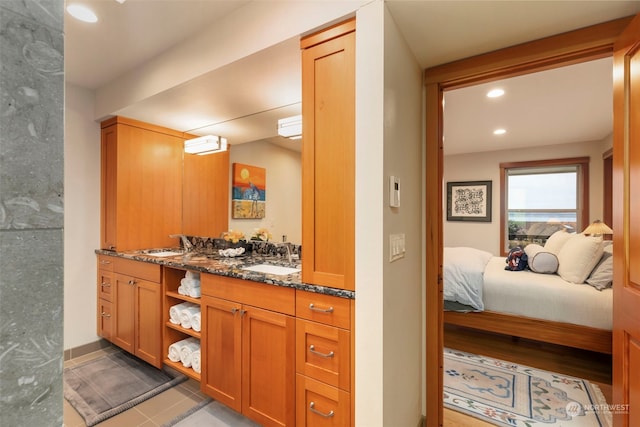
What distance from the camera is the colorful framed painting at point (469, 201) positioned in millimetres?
5195

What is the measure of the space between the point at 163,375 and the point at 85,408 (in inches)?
20.4

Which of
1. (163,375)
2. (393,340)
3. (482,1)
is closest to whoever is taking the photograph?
(482,1)

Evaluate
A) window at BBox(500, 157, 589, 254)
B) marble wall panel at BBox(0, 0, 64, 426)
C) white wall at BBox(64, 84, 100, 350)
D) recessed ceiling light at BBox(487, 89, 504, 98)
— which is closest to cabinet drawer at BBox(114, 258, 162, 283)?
white wall at BBox(64, 84, 100, 350)

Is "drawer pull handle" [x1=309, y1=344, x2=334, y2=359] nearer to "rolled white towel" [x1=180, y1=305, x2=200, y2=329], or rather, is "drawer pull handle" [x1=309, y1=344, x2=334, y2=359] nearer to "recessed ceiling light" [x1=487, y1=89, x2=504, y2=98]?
"rolled white towel" [x1=180, y1=305, x2=200, y2=329]

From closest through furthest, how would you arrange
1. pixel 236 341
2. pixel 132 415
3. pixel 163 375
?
pixel 236 341 → pixel 132 415 → pixel 163 375

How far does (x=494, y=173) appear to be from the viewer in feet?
16.9

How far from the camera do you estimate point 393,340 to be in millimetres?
1373

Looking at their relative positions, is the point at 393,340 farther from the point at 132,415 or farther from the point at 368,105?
the point at 132,415

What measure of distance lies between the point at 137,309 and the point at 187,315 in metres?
0.66

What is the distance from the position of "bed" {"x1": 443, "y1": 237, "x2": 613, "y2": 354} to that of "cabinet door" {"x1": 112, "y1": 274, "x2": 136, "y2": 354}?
3.05 m

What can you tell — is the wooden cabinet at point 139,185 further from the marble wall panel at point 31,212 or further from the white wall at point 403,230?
the marble wall panel at point 31,212

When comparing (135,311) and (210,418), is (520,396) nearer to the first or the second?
(210,418)

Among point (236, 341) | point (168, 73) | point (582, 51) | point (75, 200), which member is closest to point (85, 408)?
point (236, 341)

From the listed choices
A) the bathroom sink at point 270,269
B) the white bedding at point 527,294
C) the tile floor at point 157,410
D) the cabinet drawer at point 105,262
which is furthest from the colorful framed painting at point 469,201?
the cabinet drawer at point 105,262
